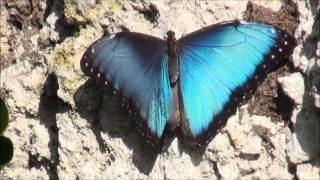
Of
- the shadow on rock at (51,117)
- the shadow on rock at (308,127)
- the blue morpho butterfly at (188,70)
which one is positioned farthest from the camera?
the shadow on rock at (51,117)

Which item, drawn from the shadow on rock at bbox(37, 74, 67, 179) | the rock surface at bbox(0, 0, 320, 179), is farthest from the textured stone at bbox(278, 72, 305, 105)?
the shadow on rock at bbox(37, 74, 67, 179)

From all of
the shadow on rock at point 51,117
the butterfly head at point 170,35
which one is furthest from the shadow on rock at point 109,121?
the butterfly head at point 170,35

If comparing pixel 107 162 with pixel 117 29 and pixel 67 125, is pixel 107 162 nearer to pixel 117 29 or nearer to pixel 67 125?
pixel 67 125

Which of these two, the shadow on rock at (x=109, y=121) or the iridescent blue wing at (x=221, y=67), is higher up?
the iridescent blue wing at (x=221, y=67)

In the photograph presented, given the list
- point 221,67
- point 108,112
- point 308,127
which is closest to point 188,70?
point 221,67

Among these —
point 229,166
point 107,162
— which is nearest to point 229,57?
point 229,166

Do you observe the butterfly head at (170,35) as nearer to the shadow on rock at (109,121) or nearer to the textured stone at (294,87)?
the shadow on rock at (109,121)
